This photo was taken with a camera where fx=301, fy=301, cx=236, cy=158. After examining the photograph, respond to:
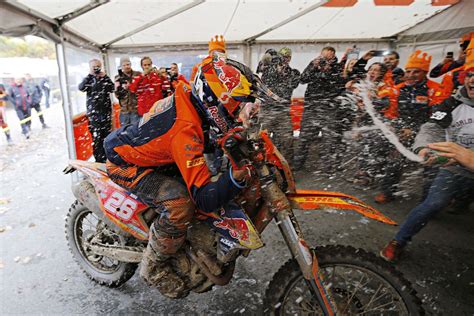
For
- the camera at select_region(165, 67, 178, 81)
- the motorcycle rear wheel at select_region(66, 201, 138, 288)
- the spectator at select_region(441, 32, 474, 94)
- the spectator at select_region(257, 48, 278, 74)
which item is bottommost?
the motorcycle rear wheel at select_region(66, 201, 138, 288)

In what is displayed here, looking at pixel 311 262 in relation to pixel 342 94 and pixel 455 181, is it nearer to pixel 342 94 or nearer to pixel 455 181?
pixel 455 181

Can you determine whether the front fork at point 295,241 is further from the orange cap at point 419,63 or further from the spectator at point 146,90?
the spectator at point 146,90

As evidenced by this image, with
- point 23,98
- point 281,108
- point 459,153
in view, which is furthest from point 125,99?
point 23,98

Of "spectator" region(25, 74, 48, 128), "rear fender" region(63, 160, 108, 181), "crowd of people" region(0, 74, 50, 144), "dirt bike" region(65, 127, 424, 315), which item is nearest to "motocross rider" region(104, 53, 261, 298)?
"dirt bike" region(65, 127, 424, 315)

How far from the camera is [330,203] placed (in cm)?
205

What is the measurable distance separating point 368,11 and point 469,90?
5.31 meters

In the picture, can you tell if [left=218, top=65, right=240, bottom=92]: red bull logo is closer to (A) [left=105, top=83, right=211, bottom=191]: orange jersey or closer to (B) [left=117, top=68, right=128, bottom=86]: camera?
(A) [left=105, top=83, right=211, bottom=191]: orange jersey

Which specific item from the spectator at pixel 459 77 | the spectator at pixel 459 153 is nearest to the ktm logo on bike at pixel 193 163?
the spectator at pixel 459 153

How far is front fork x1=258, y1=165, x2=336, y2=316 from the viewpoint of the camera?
1.93 metres

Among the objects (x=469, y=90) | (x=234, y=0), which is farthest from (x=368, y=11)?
(x=469, y=90)

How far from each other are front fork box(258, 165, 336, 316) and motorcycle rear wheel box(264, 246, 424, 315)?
0.27 ft

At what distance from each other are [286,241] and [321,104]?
4711 mm

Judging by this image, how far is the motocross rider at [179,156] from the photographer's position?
6.05 ft

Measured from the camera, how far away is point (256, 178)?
80.5 inches
